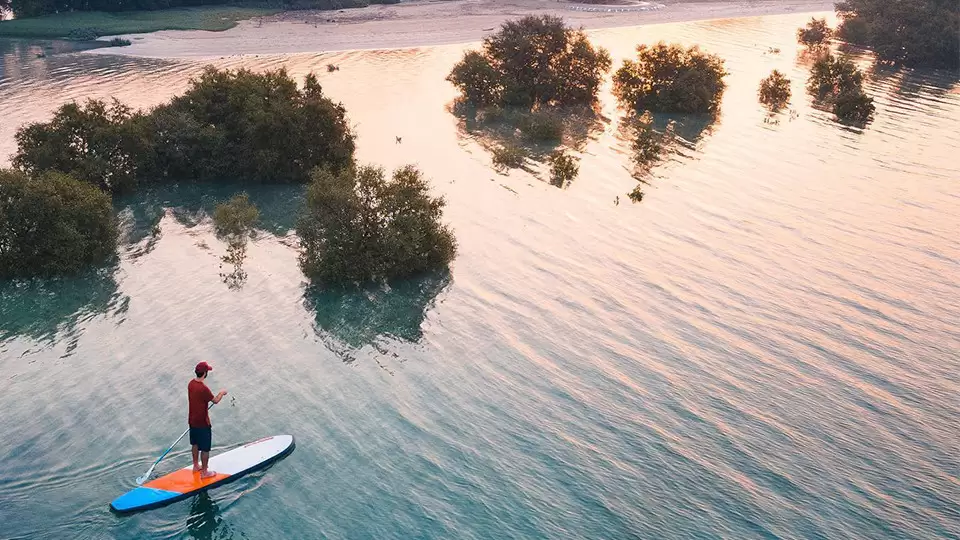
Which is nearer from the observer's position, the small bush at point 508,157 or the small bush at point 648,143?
the small bush at point 508,157

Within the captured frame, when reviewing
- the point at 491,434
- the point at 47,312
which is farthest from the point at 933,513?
the point at 47,312

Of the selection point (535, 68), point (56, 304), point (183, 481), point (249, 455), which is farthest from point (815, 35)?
point (183, 481)

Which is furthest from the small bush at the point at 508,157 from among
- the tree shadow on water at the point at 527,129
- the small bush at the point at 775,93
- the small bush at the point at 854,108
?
the small bush at the point at 854,108

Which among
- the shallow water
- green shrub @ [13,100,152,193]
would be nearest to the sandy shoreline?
green shrub @ [13,100,152,193]

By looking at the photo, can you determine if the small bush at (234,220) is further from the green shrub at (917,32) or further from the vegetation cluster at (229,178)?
the green shrub at (917,32)

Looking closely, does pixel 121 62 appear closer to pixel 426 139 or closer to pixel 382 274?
pixel 426 139

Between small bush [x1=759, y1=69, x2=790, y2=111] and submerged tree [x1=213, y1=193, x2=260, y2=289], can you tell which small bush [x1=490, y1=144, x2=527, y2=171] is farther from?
small bush [x1=759, y1=69, x2=790, y2=111]
